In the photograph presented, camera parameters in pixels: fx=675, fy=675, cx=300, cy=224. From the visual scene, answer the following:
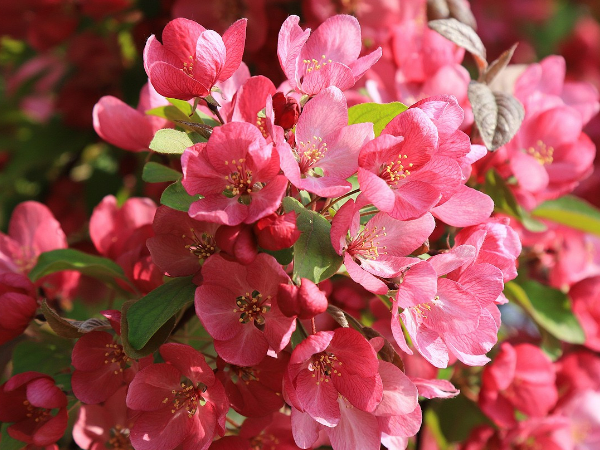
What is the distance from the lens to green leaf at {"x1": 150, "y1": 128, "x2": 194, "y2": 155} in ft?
2.82

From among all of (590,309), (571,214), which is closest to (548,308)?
(590,309)

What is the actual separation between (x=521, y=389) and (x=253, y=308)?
→ 63cm

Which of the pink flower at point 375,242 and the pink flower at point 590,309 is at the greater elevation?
the pink flower at point 375,242

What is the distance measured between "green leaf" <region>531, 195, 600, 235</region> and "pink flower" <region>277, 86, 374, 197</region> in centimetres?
63

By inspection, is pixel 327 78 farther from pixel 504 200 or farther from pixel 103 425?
pixel 103 425

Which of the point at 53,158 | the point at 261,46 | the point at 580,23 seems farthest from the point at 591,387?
the point at 580,23

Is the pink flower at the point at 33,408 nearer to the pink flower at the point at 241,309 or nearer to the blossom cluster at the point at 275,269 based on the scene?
the blossom cluster at the point at 275,269

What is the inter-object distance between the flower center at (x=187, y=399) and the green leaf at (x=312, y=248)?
24cm

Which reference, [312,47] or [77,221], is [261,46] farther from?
[77,221]

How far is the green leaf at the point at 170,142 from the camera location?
86 cm

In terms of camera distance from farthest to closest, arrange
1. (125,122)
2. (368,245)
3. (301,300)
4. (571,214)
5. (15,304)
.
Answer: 1. (571,214)
2. (125,122)
3. (15,304)
4. (368,245)
5. (301,300)

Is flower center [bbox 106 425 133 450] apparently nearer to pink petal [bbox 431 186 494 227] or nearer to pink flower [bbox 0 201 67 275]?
pink flower [bbox 0 201 67 275]

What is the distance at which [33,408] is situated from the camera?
986mm

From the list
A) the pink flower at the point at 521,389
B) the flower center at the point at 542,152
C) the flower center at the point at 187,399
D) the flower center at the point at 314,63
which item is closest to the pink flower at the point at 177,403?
the flower center at the point at 187,399
